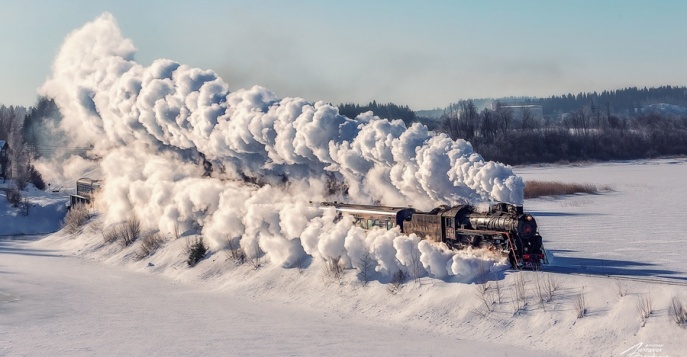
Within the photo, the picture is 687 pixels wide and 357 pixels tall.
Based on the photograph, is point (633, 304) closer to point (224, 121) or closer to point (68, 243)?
point (224, 121)

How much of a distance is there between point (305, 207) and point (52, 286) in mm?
14411

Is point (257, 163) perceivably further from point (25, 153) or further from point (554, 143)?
point (554, 143)

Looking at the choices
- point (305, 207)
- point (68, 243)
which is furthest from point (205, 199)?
point (68, 243)

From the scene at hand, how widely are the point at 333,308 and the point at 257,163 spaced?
12.3 meters

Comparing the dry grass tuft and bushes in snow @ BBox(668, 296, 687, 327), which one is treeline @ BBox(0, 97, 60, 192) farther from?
bushes in snow @ BBox(668, 296, 687, 327)

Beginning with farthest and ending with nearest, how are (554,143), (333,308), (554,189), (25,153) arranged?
(554,143) < (25,153) < (554,189) < (333,308)

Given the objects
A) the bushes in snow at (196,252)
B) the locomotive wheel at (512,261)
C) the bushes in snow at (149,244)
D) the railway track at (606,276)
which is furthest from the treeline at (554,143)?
the locomotive wheel at (512,261)

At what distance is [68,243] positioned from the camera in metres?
60.5

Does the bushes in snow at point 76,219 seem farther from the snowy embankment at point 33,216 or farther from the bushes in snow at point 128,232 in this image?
the bushes in snow at point 128,232

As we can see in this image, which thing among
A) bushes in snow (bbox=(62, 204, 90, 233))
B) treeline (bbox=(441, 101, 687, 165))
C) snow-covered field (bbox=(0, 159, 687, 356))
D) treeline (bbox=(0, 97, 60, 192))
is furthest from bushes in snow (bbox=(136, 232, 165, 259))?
treeline (bbox=(441, 101, 687, 165))

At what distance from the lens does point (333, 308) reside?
3491cm

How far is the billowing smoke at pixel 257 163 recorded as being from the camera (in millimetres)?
34719

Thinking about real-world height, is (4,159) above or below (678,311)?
above

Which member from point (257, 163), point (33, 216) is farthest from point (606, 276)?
point (33, 216)
